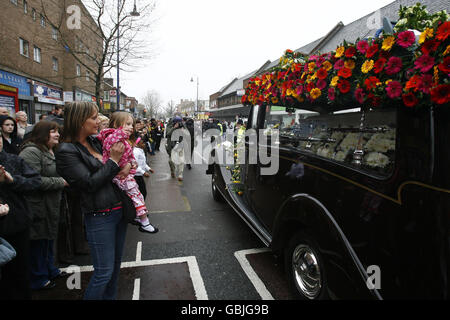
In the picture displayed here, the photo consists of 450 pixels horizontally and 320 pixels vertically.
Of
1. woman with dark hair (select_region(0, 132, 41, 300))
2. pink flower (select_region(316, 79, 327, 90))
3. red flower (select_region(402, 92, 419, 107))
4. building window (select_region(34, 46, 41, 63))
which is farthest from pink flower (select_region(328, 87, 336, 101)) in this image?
building window (select_region(34, 46, 41, 63))

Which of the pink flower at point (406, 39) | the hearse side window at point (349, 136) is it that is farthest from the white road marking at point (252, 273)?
the pink flower at point (406, 39)

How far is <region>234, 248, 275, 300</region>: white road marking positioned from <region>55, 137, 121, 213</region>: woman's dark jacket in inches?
70.6

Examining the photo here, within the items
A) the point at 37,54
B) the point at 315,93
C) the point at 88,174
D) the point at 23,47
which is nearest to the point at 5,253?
the point at 88,174

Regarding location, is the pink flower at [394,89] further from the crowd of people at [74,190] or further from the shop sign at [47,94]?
the shop sign at [47,94]

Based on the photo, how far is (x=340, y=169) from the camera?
2.00 metres

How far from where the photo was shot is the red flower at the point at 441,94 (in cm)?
136

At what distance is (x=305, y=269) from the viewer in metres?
2.39

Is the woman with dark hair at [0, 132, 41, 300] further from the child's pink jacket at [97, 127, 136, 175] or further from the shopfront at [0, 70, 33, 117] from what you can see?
the shopfront at [0, 70, 33, 117]

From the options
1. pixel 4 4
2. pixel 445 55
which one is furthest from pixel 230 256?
pixel 4 4

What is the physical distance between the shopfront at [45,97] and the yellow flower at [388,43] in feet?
64.9

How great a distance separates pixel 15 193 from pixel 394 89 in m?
2.88

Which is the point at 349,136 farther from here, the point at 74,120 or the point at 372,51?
the point at 74,120

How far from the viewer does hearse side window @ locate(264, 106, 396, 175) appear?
1795mm
